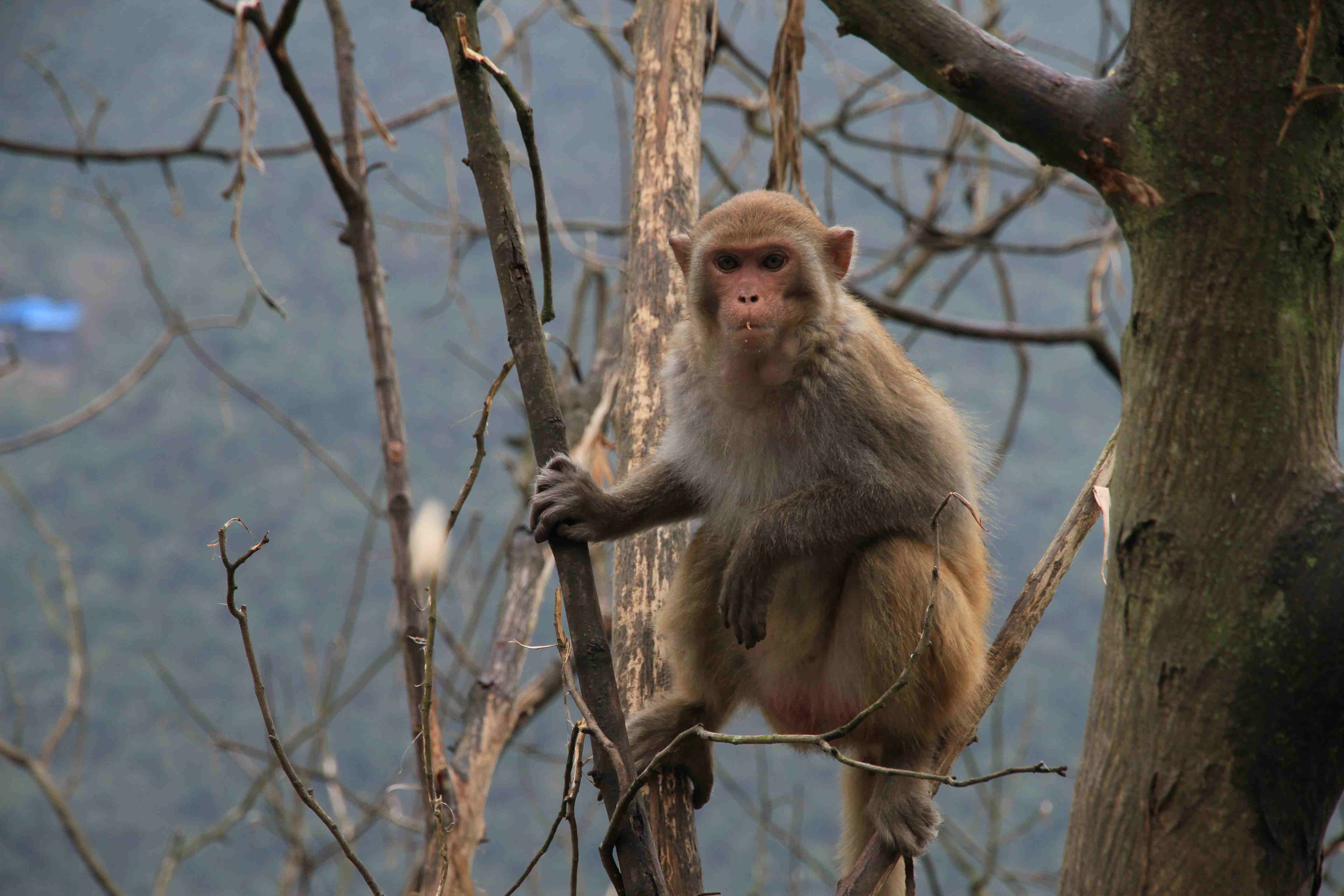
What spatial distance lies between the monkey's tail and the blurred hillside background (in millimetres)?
7003

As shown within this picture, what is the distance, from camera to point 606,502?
3301 millimetres

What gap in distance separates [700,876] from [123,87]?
1138cm

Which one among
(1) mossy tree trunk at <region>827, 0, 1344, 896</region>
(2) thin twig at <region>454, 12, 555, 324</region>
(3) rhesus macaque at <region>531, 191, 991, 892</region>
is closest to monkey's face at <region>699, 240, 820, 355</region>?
(3) rhesus macaque at <region>531, 191, 991, 892</region>

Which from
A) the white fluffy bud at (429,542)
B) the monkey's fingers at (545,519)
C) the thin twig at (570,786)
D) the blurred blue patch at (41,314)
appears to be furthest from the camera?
the blurred blue patch at (41,314)

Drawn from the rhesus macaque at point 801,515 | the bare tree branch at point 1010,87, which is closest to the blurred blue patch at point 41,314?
the rhesus macaque at point 801,515

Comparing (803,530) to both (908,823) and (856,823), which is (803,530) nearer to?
(908,823)

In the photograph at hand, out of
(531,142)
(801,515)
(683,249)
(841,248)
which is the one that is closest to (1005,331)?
(841,248)

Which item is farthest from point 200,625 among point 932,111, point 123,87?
point 932,111

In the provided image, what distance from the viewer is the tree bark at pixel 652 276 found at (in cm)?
371

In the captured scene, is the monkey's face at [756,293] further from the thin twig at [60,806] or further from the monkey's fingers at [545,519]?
the thin twig at [60,806]

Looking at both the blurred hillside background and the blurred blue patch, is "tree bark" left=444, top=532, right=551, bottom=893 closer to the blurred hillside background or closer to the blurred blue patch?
the blurred hillside background

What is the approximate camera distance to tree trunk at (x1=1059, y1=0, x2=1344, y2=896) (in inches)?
66.5

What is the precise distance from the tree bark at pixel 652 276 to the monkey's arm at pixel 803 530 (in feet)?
1.56

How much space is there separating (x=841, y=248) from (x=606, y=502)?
1.10 m
